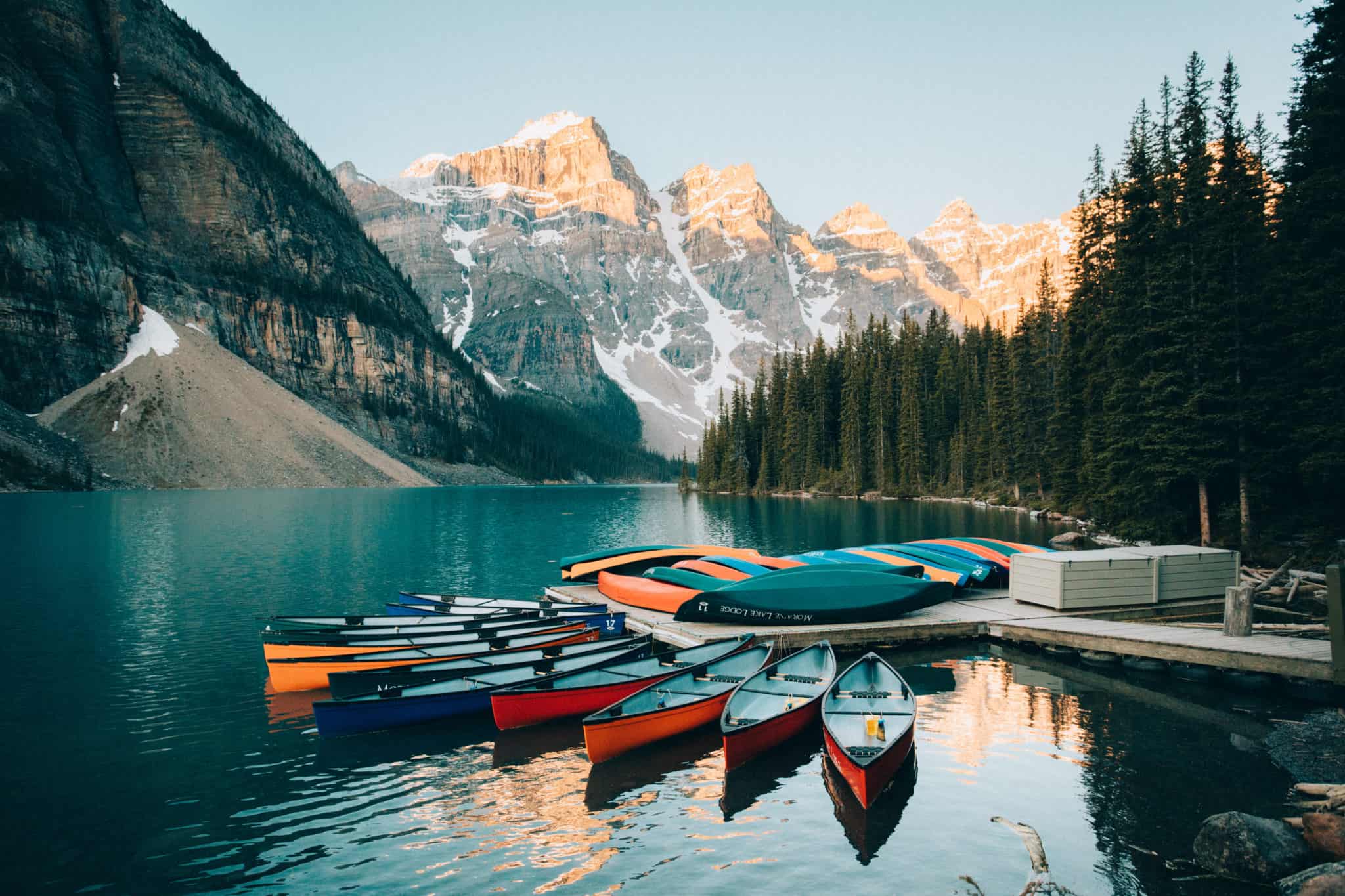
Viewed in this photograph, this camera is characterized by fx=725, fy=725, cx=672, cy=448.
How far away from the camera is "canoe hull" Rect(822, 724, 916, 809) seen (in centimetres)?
1191

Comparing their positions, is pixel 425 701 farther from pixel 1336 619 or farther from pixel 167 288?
pixel 167 288

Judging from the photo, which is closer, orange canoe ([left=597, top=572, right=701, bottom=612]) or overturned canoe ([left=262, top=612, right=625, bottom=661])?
overturned canoe ([left=262, top=612, right=625, bottom=661])

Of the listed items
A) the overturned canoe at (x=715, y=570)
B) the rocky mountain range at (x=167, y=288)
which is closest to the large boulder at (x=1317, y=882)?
the overturned canoe at (x=715, y=570)

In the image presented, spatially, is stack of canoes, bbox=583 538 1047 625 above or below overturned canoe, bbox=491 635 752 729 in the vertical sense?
above

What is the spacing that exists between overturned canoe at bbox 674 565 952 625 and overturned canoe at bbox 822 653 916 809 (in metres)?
5.55

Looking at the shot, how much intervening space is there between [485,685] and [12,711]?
37.6 feet

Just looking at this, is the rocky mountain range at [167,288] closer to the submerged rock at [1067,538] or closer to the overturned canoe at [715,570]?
the overturned canoe at [715,570]

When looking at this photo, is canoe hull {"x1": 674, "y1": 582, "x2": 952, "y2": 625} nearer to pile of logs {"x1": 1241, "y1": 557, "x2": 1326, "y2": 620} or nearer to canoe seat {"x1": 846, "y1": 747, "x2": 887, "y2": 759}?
canoe seat {"x1": 846, "y1": 747, "x2": 887, "y2": 759}

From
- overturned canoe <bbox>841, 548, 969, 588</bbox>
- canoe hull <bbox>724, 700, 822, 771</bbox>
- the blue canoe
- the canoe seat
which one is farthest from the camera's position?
overturned canoe <bbox>841, 548, 969, 588</bbox>

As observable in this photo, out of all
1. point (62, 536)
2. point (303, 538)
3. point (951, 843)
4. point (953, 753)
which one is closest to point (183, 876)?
point (951, 843)

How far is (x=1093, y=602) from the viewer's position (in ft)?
80.4

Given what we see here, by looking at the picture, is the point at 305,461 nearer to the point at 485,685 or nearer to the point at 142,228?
the point at 142,228

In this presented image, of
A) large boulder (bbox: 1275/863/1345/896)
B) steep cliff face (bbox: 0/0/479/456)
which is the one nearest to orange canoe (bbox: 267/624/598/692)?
large boulder (bbox: 1275/863/1345/896)

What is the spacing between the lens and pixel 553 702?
16.5 metres
